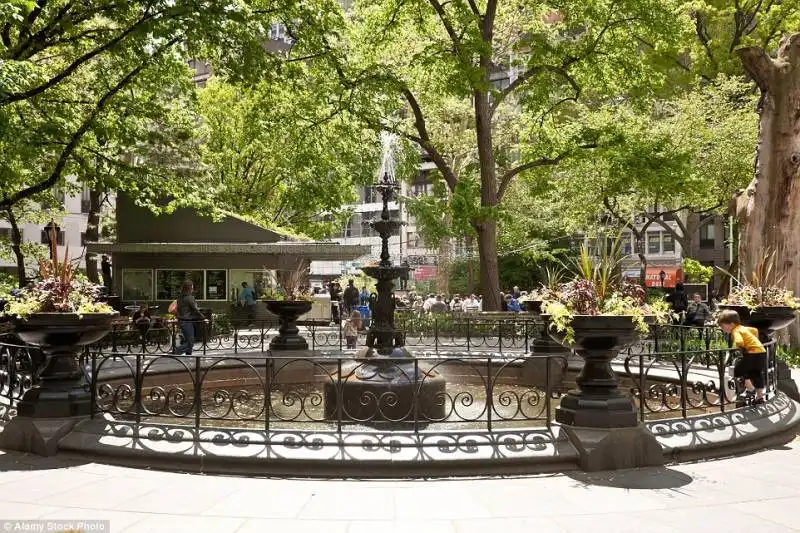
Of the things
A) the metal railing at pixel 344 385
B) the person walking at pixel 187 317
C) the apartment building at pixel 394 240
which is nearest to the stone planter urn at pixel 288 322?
the person walking at pixel 187 317

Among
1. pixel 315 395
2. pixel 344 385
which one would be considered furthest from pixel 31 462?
pixel 344 385

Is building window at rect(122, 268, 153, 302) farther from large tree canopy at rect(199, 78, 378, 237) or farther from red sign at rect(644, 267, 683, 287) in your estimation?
red sign at rect(644, 267, 683, 287)

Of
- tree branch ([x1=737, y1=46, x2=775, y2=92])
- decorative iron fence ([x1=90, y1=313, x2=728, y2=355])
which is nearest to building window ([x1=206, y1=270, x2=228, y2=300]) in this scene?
decorative iron fence ([x1=90, y1=313, x2=728, y2=355])

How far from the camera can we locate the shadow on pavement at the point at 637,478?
21.7 feet

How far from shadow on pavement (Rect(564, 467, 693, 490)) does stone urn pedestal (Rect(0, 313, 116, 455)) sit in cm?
577

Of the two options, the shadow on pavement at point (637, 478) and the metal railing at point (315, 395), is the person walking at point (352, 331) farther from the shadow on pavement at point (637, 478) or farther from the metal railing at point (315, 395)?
the shadow on pavement at point (637, 478)

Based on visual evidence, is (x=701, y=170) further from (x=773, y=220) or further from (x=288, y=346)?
(x=288, y=346)

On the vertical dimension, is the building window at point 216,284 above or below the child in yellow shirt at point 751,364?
above

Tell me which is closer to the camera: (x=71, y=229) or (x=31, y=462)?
(x=31, y=462)

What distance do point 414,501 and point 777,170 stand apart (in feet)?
48.7

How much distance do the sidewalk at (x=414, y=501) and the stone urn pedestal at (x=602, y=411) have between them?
0.70ft

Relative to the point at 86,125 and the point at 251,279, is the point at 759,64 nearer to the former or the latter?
the point at 86,125

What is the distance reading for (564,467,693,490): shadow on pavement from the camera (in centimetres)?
662

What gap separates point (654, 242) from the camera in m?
58.8
